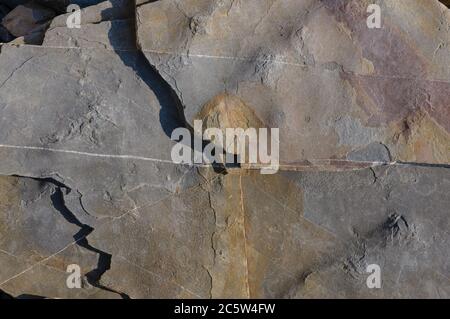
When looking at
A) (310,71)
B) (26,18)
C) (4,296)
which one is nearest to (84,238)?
(4,296)

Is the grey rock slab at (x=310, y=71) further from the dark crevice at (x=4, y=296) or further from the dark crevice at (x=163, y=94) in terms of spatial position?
the dark crevice at (x=4, y=296)

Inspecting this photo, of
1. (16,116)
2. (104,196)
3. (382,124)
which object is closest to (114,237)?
(104,196)

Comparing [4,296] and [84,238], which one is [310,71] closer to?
[84,238]

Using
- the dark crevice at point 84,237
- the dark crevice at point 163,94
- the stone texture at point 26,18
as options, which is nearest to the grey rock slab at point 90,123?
the dark crevice at point 163,94

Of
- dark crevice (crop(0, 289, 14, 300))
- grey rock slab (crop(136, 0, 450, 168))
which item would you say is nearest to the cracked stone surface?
grey rock slab (crop(136, 0, 450, 168))

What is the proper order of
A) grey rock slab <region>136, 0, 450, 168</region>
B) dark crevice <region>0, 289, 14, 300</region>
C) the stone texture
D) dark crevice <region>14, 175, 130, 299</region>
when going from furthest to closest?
1. the stone texture
2. dark crevice <region>0, 289, 14, 300</region>
3. dark crevice <region>14, 175, 130, 299</region>
4. grey rock slab <region>136, 0, 450, 168</region>

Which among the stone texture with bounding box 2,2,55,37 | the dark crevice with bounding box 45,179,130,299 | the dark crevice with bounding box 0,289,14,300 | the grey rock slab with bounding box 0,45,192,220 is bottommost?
the dark crevice with bounding box 0,289,14,300

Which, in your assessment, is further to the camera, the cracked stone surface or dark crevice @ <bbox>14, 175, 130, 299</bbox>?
dark crevice @ <bbox>14, 175, 130, 299</bbox>

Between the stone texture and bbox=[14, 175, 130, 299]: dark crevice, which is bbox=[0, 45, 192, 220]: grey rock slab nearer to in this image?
bbox=[14, 175, 130, 299]: dark crevice

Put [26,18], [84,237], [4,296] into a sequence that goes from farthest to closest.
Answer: [26,18] → [4,296] → [84,237]
